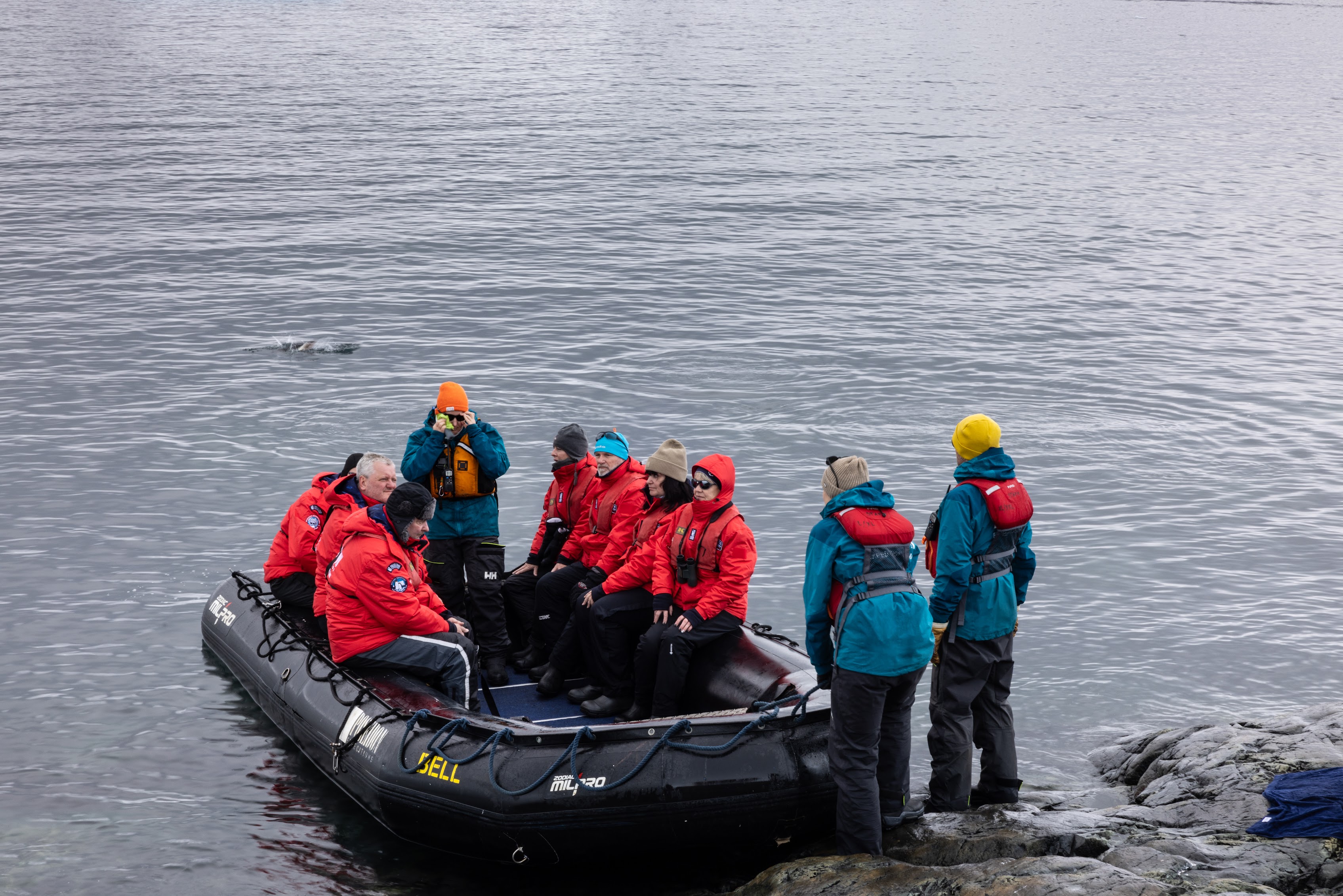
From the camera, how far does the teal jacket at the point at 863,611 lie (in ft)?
17.1

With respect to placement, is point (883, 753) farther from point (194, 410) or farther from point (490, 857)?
point (194, 410)

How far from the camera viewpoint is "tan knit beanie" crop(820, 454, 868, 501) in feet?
17.6

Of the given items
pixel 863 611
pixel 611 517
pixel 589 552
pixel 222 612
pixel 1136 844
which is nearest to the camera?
pixel 863 611

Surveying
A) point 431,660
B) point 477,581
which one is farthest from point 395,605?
point 477,581

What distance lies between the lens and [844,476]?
537cm

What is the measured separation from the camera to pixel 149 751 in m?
7.44

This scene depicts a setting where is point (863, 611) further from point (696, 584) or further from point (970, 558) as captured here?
point (696, 584)

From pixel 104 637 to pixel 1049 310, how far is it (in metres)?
15.0

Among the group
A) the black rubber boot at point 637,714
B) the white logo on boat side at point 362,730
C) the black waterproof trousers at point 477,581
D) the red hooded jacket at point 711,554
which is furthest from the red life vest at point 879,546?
the black waterproof trousers at point 477,581

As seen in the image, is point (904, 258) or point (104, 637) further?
point (904, 258)

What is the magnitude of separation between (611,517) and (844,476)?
2.39 metres

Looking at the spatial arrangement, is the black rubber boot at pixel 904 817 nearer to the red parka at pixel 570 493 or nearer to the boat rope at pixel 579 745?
the boat rope at pixel 579 745

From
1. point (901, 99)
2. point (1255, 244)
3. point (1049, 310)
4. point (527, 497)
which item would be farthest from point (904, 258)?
point (901, 99)

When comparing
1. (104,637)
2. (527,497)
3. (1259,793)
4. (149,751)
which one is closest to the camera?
(1259,793)
